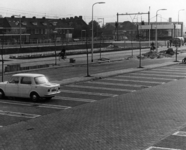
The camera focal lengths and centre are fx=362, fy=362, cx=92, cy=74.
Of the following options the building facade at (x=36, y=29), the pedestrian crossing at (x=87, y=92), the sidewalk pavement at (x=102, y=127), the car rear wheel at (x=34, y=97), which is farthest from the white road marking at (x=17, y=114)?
the building facade at (x=36, y=29)

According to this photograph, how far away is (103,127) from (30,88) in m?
6.83

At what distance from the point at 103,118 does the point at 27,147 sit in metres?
5.17

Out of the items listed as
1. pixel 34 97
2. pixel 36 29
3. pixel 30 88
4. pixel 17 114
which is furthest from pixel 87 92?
pixel 36 29

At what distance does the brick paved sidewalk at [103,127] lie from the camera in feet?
41.3

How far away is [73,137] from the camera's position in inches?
529

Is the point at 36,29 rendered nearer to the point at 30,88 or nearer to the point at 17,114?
the point at 30,88

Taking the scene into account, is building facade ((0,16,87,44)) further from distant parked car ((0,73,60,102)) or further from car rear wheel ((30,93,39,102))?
car rear wheel ((30,93,39,102))

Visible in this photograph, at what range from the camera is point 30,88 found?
2033 centimetres

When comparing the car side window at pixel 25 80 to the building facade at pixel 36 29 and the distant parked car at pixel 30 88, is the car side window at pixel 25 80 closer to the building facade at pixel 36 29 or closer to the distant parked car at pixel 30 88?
the distant parked car at pixel 30 88

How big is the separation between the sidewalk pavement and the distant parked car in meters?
2.18

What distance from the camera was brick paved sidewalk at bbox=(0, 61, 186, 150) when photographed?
1259 centimetres

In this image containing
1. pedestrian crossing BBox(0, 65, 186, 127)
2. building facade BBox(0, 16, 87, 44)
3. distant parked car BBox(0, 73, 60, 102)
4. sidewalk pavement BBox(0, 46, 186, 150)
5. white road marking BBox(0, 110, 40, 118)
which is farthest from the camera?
building facade BBox(0, 16, 87, 44)

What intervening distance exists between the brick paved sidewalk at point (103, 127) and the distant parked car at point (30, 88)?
2.29 meters

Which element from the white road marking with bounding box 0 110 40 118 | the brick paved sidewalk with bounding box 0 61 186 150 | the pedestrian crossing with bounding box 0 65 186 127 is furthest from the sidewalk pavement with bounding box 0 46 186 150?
the pedestrian crossing with bounding box 0 65 186 127
